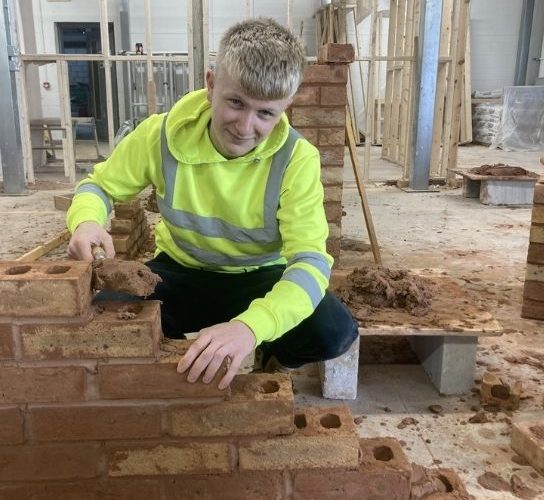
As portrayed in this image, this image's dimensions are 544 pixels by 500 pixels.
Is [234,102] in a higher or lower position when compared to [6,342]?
higher

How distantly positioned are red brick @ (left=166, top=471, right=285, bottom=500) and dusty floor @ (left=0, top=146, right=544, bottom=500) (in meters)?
0.65

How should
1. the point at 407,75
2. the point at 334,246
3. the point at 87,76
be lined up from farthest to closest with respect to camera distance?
1. the point at 87,76
2. the point at 407,75
3. the point at 334,246

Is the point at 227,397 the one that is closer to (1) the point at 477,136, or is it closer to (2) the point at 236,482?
(2) the point at 236,482

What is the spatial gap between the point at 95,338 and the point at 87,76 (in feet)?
49.5

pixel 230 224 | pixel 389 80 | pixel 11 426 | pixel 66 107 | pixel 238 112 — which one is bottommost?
pixel 11 426

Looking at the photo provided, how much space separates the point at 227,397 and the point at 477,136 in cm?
1296

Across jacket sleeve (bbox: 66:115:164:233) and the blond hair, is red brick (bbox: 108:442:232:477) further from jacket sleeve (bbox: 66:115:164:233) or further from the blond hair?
the blond hair

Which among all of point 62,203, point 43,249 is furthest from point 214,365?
point 62,203

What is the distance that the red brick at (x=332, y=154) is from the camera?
3.84 metres

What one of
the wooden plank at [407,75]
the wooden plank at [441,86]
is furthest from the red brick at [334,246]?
the wooden plank at [441,86]

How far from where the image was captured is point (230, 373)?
1.50 metres

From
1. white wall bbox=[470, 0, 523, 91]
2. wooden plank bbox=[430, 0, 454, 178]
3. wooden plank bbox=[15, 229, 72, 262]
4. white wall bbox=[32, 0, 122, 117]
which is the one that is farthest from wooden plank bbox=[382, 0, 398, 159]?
white wall bbox=[32, 0, 122, 117]

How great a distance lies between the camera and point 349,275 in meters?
2.90

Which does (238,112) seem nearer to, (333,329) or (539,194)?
(333,329)
